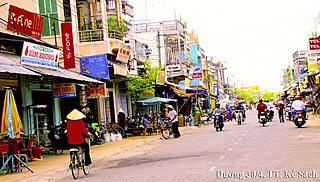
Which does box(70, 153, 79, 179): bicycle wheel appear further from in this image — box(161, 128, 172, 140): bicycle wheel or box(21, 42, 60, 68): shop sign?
box(161, 128, 172, 140): bicycle wheel

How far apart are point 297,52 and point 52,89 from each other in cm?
8526

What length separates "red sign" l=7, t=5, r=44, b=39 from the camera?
2041 cm

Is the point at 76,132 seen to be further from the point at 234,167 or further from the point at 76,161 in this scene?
the point at 234,167

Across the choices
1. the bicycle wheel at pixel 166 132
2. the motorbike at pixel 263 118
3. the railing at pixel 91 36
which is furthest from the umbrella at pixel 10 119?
the motorbike at pixel 263 118

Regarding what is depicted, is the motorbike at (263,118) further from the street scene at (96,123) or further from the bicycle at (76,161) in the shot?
the bicycle at (76,161)

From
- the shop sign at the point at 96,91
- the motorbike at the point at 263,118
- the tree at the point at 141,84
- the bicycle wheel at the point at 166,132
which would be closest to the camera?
the shop sign at the point at 96,91

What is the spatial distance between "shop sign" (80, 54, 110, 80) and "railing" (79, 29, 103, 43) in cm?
259

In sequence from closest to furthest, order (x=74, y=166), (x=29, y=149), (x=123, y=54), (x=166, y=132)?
(x=74, y=166), (x=29, y=149), (x=166, y=132), (x=123, y=54)

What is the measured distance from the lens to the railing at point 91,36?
29578 mm

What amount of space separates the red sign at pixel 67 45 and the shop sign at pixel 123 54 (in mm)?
6261

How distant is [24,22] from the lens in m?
21.3

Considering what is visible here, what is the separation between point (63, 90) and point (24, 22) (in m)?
4.07

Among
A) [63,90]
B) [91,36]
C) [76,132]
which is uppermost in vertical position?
[91,36]

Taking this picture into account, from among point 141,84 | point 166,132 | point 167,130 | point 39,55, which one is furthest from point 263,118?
point 39,55
